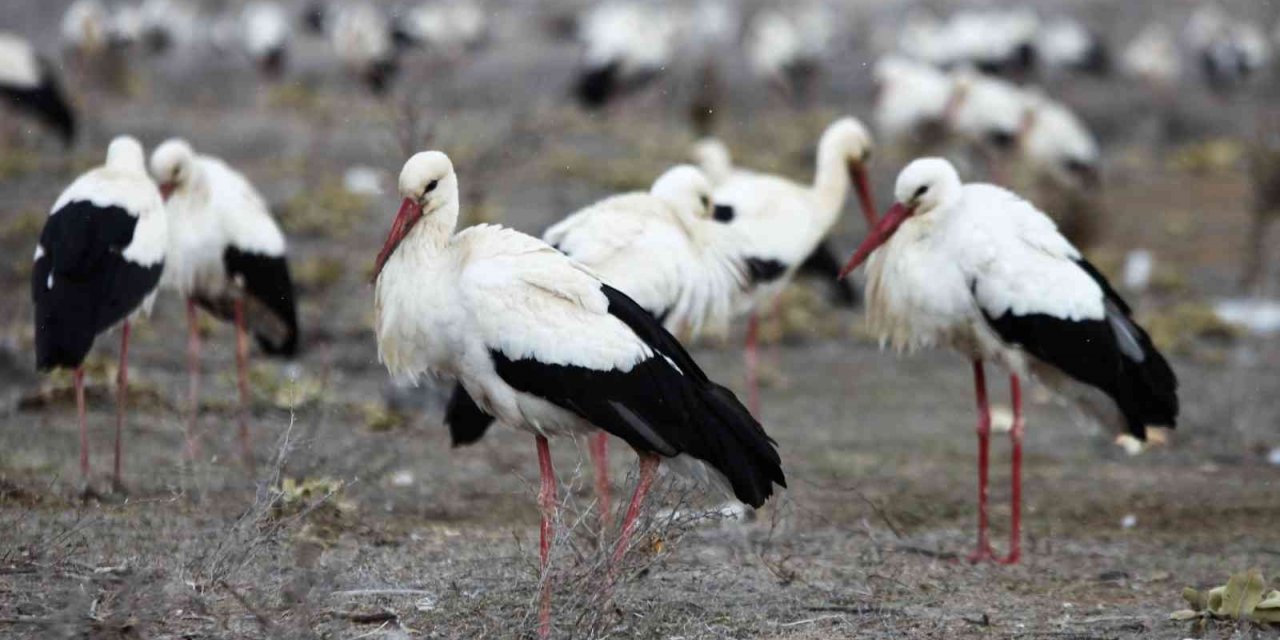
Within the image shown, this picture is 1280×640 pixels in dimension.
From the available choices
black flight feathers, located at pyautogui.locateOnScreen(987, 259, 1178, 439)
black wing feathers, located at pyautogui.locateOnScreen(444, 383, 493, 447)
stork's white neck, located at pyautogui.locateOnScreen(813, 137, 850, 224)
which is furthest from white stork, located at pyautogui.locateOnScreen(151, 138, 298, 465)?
black flight feathers, located at pyautogui.locateOnScreen(987, 259, 1178, 439)

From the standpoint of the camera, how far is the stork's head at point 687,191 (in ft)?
23.0

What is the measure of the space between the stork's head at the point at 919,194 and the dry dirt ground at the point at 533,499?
2.91 ft

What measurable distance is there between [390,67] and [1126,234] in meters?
7.27

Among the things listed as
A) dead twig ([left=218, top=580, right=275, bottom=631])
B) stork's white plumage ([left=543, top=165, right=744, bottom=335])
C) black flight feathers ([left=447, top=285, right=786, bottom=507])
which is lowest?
dead twig ([left=218, top=580, right=275, bottom=631])

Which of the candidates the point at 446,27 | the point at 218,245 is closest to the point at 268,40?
the point at 446,27

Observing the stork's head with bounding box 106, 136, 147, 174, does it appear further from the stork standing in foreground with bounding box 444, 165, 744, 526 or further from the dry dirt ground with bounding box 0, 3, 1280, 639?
the stork standing in foreground with bounding box 444, 165, 744, 526

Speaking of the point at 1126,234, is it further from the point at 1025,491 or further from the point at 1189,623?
the point at 1189,623

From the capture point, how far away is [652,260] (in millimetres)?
6438

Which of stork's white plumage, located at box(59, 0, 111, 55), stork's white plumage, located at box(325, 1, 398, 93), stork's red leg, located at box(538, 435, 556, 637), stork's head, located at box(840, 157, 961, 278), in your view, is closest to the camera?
stork's red leg, located at box(538, 435, 556, 637)

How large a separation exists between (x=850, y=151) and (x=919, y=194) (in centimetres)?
267

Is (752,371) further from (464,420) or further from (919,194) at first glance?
(464,420)

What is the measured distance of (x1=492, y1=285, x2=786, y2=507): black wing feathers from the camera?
4.90 m

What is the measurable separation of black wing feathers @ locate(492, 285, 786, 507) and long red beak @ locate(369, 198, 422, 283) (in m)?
0.43

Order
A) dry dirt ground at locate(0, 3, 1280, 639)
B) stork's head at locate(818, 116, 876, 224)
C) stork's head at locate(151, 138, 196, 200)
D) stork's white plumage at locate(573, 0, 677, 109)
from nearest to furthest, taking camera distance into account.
Result: dry dirt ground at locate(0, 3, 1280, 639) → stork's head at locate(151, 138, 196, 200) → stork's head at locate(818, 116, 876, 224) → stork's white plumage at locate(573, 0, 677, 109)
